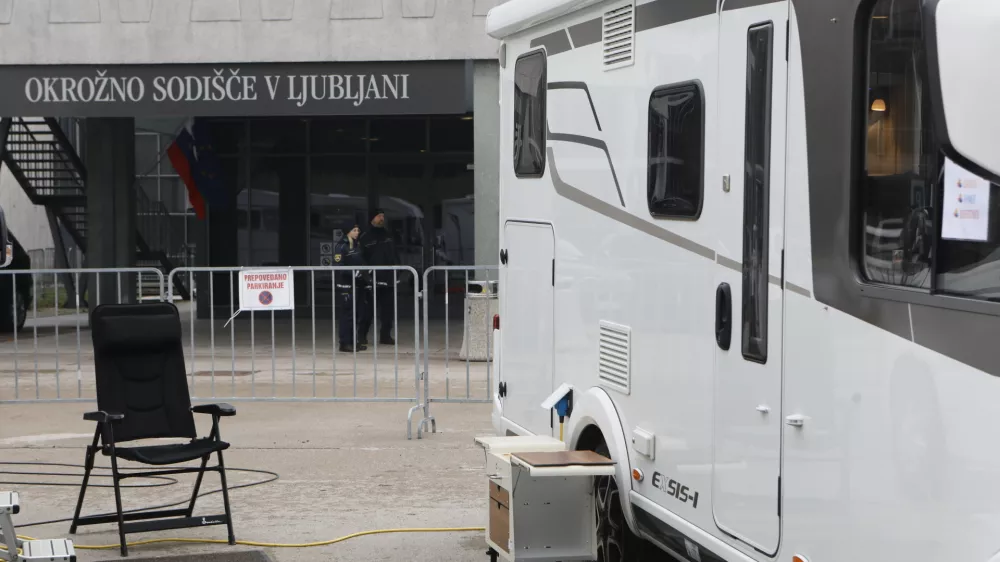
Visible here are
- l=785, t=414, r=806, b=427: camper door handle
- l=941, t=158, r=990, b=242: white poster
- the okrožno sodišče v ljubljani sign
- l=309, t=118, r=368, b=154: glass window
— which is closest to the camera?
l=941, t=158, r=990, b=242: white poster

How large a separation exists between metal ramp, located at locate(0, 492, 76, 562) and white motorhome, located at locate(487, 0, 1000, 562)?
2.54 m

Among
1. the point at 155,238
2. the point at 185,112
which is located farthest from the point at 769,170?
the point at 155,238

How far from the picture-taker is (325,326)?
20234 mm

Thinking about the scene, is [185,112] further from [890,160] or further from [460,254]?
[890,160]

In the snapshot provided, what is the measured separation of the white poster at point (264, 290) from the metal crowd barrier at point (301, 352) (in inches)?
6.6

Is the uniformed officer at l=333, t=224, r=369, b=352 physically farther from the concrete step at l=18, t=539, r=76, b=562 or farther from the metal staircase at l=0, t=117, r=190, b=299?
the concrete step at l=18, t=539, r=76, b=562

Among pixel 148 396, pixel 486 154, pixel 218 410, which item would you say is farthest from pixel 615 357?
pixel 486 154

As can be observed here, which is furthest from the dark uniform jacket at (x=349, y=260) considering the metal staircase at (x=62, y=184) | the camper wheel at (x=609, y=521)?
the camper wheel at (x=609, y=521)

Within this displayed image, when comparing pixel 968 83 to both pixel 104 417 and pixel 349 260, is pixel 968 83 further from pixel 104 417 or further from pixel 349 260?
pixel 349 260

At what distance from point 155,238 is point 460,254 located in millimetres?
6809

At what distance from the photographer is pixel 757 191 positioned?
4.23m

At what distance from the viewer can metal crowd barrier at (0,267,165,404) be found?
1244cm

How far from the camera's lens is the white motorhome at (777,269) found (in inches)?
125

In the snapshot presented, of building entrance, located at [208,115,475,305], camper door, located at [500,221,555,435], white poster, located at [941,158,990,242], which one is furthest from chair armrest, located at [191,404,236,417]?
building entrance, located at [208,115,475,305]
